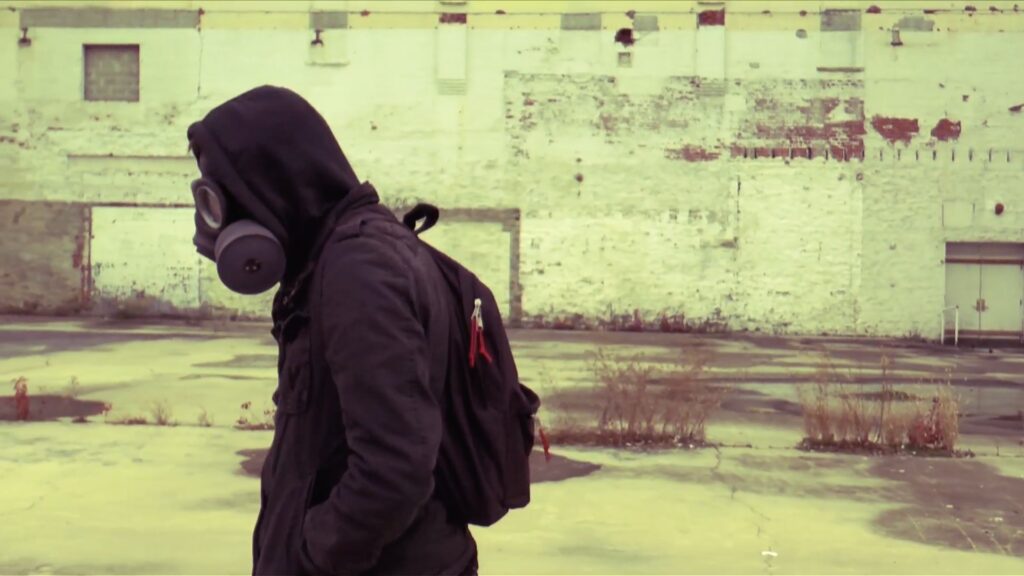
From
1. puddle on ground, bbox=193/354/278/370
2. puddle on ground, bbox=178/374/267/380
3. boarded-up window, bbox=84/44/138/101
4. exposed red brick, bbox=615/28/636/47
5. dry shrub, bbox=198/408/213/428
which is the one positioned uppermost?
exposed red brick, bbox=615/28/636/47

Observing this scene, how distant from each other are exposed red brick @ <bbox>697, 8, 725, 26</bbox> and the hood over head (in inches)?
826

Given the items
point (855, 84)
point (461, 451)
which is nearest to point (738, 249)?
point (855, 84)

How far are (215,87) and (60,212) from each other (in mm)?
4346

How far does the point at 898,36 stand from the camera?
21734mm

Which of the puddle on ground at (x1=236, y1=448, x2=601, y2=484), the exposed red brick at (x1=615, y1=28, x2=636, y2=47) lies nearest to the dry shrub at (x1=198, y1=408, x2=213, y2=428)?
the puddle on ground at (x1=236, y1=448, x2=601, y2=484)

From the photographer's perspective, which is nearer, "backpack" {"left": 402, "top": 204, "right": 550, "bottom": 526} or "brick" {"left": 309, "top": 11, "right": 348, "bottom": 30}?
"backpack" {"left": 402, "top": 204, "right": 550, "bottom": 526}

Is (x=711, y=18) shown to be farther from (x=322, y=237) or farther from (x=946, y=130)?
(x=322, y=237)

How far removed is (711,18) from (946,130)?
17.7 ft

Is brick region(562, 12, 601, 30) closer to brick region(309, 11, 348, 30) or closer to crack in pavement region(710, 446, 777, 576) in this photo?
brick region(309, 11, 348, 30)

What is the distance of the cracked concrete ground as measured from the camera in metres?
5.04

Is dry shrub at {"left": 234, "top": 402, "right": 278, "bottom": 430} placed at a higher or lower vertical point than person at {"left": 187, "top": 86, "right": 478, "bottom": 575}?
lower

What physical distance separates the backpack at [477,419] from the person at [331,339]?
6cm

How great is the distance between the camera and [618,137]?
22.1 metres

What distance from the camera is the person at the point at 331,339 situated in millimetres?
1906
